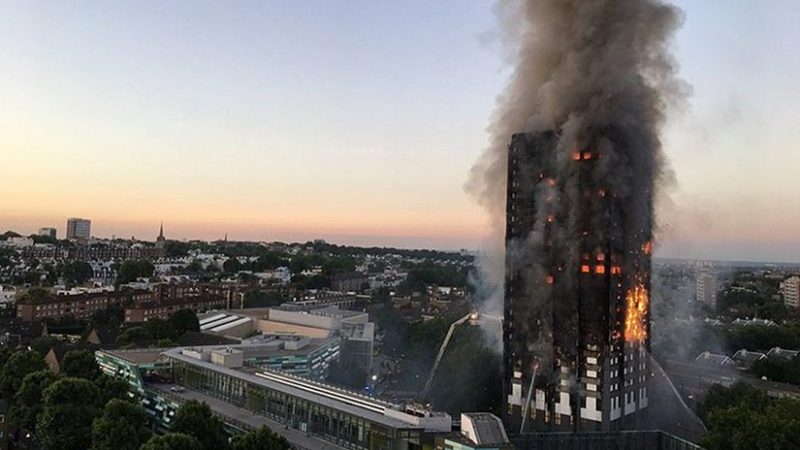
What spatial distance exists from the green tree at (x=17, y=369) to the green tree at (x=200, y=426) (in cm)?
1919

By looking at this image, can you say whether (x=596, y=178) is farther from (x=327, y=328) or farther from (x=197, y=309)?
(x=197, y=309)

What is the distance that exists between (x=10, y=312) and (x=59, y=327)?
17229 mm

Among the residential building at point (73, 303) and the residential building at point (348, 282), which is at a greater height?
the residential building at point (348, 282)

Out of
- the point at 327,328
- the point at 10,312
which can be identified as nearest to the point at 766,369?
the point at 327,328

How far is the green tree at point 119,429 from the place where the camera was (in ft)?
98.2

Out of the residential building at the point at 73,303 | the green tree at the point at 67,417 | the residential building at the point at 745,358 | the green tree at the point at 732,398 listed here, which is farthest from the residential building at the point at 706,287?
the green tree at the point at 67,417

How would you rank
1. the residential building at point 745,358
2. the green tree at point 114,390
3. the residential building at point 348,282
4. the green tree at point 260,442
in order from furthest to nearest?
the residential building at point 348,282 < the residential building at point 745,358 < the green tree at point 114,390 < the green tree at point 260,442

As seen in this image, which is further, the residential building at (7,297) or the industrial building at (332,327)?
the residential building at (7,297)

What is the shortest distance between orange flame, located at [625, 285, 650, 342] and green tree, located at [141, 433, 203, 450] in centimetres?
2868

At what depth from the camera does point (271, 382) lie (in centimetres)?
3725

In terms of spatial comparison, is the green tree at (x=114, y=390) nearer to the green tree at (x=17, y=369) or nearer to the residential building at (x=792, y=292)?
the green tree at (x=17, y=369)

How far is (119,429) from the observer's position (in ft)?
98.7

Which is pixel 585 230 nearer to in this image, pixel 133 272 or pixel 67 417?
pixel 67 417

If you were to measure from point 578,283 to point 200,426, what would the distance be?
82.9 ft
